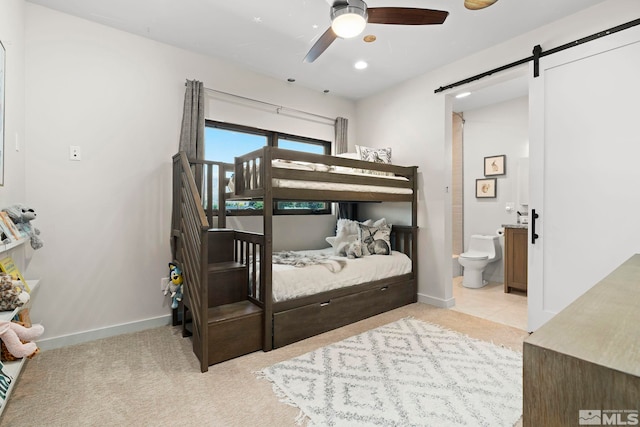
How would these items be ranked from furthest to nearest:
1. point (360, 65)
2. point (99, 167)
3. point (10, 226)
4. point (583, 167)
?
1. point (360, 65)
2. point (99, 167)
3. point (583, 167)
4. point (10, 226)

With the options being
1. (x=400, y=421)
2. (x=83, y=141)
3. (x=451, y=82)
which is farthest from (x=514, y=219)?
(x=83, y=141)

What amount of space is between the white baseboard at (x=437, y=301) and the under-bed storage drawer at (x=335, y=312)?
0.51 feet

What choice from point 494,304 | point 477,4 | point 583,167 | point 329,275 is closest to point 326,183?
point 329,275

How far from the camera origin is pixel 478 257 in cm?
423

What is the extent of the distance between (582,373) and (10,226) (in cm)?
258

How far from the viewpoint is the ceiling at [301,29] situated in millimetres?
2387

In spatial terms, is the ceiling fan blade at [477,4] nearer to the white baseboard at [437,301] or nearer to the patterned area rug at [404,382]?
the patterned area rug at [404,382]

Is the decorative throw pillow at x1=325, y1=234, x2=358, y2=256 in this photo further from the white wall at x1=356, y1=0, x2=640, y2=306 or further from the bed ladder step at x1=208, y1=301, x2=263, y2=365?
the bed ladder step at x1=208, y1=301, x2=263, y2=365

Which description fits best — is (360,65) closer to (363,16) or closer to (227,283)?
(363,16)

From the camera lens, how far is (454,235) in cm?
504

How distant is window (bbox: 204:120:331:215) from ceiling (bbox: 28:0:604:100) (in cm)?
70

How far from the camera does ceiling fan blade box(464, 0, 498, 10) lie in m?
2.29

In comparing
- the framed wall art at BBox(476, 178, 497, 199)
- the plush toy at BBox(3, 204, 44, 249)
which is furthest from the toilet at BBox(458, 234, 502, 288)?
the plush toy at BBox(3, 204, 44, 249)

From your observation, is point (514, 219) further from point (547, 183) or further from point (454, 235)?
point (547, 183)
